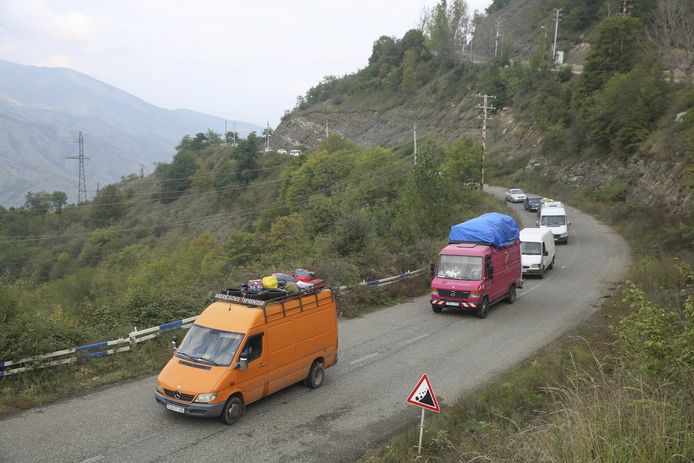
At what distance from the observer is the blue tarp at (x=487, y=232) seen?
19328 mm

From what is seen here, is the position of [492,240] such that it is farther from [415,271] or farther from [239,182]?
[239,182]

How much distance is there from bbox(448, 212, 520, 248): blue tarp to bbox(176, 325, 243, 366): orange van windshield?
Result: 11.4 meters

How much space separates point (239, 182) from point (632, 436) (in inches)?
3874

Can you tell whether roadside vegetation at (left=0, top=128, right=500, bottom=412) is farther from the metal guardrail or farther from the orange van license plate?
the orange van license plate

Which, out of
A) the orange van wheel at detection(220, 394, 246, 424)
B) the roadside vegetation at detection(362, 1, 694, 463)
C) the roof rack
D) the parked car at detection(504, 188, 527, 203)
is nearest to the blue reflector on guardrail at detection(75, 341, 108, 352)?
the roof rack

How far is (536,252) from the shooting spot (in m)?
26.4

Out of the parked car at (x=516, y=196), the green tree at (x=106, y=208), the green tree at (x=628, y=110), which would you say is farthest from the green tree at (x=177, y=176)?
the green tree at (x=628, y=110)

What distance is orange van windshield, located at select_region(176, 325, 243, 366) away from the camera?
10.2m

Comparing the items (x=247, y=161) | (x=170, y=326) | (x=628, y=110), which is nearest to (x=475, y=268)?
(x=170, y=326)

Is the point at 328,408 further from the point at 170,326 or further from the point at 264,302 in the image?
the point at 170,326

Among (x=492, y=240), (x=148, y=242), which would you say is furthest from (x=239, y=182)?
(x=492, y=240)

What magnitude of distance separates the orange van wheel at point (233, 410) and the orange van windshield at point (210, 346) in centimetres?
69

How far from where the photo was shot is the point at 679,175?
37875mm

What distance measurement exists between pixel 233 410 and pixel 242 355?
1.01 metres
